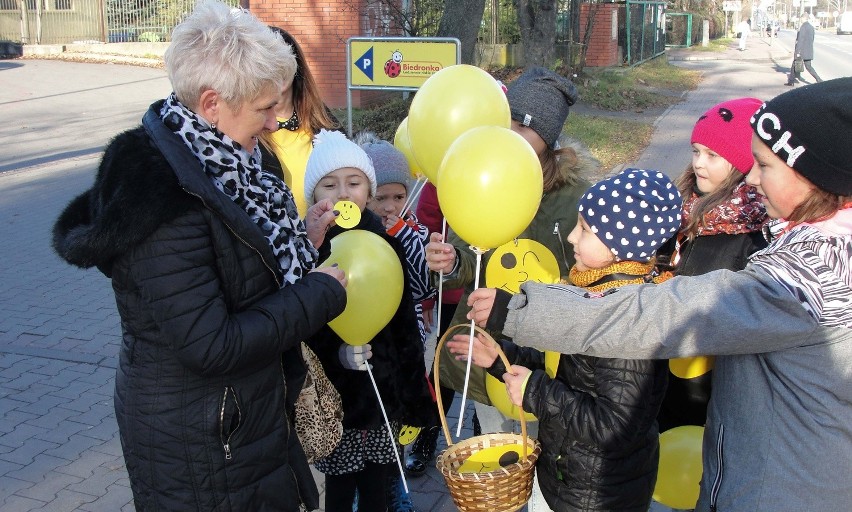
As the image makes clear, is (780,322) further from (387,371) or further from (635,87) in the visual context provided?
(635,87)

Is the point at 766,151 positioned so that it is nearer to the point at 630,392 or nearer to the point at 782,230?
the point at 782,230

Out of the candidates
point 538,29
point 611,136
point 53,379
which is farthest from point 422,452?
point 538,29

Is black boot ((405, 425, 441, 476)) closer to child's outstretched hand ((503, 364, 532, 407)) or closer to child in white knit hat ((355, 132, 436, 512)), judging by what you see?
child in white knit hat ((355, 132, 436, 512))

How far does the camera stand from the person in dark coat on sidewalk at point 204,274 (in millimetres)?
1923

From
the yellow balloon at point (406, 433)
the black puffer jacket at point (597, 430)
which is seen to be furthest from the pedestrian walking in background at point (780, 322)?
the yellow balloon at point (406, 433)

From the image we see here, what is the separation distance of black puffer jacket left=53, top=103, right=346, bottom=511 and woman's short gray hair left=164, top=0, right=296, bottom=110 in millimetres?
128

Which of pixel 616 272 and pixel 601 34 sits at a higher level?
pixel 601 34

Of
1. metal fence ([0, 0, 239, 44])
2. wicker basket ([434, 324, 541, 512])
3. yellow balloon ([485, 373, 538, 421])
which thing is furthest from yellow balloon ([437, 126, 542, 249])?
metal fence ([0, 0, 239, 44])

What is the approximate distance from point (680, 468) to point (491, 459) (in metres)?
0.76

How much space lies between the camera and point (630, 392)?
2.13 metres

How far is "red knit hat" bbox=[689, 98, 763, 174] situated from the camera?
286 centimetres

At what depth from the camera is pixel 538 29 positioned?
51.1 ft

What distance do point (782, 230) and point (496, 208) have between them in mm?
846

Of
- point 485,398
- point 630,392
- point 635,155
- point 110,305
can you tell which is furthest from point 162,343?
point 635,155
